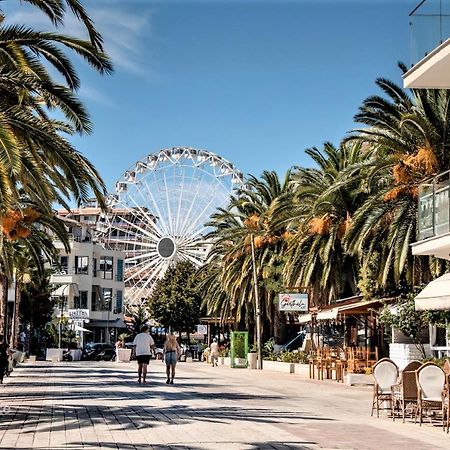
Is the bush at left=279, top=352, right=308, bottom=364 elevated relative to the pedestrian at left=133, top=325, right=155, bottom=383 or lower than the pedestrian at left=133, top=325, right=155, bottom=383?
lower

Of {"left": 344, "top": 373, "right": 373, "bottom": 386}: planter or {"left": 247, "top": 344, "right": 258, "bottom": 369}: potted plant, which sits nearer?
{"left": 344, "top": 373, "right": 373, "bottom": 386}: planter

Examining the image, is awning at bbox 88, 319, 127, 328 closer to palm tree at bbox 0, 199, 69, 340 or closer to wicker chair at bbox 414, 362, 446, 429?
palm tree at bbox 0, 199, 69, 340

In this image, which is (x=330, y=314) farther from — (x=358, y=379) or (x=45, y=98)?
(x=45, y=98)

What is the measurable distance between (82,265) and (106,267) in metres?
5.97

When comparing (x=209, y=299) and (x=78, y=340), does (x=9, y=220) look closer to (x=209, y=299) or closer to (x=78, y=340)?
(x=209, y=299)

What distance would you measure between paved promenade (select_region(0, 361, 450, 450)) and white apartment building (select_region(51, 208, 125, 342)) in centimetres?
6074

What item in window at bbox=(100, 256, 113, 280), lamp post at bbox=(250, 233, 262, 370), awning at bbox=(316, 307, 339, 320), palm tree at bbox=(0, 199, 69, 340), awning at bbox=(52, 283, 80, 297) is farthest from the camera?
window at bbox=(100, 256, 113, 280)

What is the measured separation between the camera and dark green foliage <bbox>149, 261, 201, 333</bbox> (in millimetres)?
84625

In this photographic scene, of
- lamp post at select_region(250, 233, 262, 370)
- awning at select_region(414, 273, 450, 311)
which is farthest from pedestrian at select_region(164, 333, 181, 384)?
lamp post at select_region(250, 233, 262, 370)

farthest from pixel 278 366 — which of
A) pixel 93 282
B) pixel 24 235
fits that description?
pixel 93 282

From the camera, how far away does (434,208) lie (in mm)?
21094

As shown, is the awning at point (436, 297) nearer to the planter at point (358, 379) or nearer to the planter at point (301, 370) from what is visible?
the planter at point (358, 379)

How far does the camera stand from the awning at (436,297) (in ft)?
51.2

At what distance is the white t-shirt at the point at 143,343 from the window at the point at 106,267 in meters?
66.8
